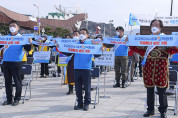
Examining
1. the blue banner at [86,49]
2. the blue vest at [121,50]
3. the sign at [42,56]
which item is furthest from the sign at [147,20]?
the blue banner at [86,49]

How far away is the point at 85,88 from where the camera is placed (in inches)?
257

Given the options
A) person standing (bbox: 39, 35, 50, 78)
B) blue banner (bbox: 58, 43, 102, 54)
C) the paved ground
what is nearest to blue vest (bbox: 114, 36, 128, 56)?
the paved ground

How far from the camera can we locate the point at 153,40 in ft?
18.8

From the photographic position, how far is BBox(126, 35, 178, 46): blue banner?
5609mm

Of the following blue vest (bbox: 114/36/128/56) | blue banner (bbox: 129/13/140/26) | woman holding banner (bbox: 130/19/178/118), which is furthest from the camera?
blue banner (bbox: 129/13/140/26)

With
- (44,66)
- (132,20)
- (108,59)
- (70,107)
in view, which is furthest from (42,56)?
(70,107)

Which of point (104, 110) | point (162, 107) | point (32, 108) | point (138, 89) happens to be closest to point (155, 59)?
point (162, 107)

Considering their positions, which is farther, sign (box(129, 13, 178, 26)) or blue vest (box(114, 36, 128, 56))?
sign (box(129, 13, 178, 26))

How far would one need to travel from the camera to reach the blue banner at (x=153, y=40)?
18.4 ft

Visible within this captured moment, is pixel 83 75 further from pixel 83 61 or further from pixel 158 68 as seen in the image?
pixel 158 68

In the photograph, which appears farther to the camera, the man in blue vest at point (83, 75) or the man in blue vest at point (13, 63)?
the man in blue vest at point (13, 63)

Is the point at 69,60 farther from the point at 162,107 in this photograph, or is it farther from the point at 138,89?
the point at 162,107

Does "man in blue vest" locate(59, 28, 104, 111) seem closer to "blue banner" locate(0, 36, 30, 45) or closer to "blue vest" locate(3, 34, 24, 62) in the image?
"blue banner" locate(0, 36, 30, 45)

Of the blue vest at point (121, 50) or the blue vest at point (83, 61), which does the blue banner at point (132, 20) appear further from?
the blue vest at point (83, 61)
